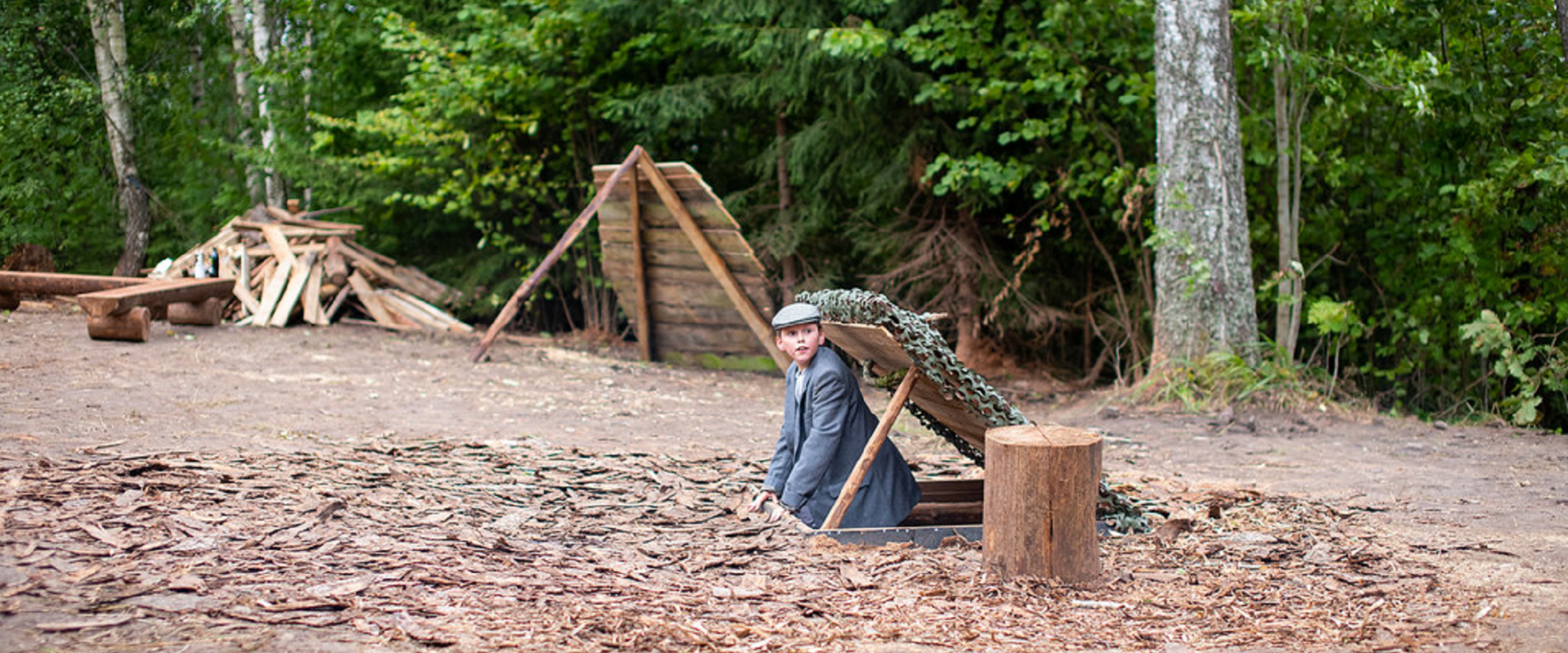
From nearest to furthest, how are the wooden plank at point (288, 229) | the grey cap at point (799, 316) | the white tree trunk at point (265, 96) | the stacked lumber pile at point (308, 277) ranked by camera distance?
1. the grey cap at point (799, 316)
2. the stacked lumber pile at point (308, 277)
3. the wooden plank at point (288, 229)
4. the white tree trunk at point (265, 96)

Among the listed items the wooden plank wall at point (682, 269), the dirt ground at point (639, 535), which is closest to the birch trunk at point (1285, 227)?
the dirt ground at point (639, 535)

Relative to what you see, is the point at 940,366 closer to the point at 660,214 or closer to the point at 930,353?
the point at 930,353

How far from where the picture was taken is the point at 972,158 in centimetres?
1091

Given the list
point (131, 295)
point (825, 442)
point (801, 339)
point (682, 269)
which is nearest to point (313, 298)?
point (131, 295)

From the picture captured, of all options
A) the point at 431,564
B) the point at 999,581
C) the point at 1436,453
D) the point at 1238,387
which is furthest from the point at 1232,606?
the point at 1238,387

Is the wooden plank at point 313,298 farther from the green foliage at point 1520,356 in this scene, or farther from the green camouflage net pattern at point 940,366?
the green foliage at point 1520,356

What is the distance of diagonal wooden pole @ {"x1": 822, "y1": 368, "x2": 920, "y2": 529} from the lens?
5043 mm

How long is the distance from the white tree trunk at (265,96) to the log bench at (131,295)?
16.7 ft

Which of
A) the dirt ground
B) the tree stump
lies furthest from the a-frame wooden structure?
the tree stump

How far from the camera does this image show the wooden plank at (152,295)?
10.1m

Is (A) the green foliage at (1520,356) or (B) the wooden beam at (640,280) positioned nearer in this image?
(A) the green foliage at (1520,356)

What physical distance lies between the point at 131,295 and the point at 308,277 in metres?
3.01

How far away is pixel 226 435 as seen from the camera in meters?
6.59

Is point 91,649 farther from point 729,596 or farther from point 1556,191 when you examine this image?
point 1556,191
